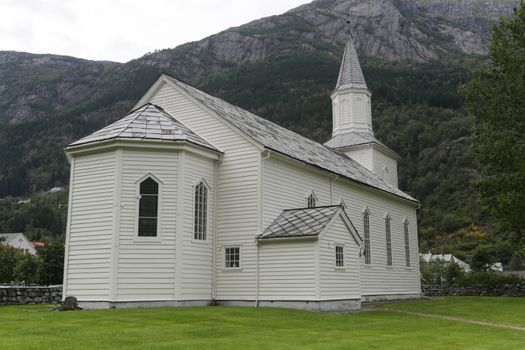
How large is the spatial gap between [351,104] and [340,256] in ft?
74.6

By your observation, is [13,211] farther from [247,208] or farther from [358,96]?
[247,208]

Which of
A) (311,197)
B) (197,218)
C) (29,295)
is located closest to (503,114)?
(311,197)

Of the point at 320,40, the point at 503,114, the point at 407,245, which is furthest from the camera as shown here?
the point at 320,40

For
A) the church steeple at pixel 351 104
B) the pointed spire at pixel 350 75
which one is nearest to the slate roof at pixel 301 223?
the church steeple at pixel 351 104

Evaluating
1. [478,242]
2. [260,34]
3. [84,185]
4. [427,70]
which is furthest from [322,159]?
[260,34]

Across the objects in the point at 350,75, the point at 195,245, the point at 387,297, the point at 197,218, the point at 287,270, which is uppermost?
the point at 350,75

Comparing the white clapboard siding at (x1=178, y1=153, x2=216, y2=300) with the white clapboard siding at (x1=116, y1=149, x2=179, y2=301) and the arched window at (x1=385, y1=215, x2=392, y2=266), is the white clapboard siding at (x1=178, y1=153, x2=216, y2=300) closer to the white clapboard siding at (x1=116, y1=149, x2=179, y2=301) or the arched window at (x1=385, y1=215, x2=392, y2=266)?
the white clapboard siding at (x1=116, y1=149, x2=179, y2=301)

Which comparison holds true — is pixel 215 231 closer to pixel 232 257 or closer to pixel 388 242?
pixel 232 257

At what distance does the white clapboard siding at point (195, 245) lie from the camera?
73.0 ft

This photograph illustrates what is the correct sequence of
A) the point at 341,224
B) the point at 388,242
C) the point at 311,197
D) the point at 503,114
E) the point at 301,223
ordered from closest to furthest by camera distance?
the point at 301,223 → the point at 341,224 → the point at 311,197 → the point at 503,114 → the point at 388,242

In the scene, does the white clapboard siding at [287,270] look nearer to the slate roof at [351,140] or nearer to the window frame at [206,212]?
the window frame at [206,212]

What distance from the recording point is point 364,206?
1296 inches

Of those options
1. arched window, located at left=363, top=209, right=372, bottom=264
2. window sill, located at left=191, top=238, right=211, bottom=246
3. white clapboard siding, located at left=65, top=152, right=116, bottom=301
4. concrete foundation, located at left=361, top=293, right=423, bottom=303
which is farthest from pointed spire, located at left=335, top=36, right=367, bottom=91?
white clapboard siding, located at left=65, top=152, right=116, bottom=301

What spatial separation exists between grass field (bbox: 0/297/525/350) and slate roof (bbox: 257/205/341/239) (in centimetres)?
324
